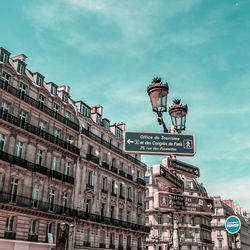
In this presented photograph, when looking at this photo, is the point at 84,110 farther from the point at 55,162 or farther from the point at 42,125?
the point at 55,162

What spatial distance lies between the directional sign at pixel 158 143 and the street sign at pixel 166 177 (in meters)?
0.43

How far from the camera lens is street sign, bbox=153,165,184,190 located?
6.63m

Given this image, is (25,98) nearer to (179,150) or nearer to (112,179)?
(112,179)

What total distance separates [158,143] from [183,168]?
0.98 m

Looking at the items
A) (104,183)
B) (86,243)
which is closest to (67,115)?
(104,183)

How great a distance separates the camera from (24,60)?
3244 centimetres

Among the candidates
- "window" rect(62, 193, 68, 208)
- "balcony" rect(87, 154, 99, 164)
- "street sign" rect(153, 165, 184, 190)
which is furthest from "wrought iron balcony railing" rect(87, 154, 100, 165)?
"street sign" rect(153, 165, 184, 190)

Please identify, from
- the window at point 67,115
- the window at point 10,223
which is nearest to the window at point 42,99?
the window at point 67,115

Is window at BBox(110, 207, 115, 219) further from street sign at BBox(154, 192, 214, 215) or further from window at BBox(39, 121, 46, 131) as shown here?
street sign at BBox(154, 192, 214, 215)

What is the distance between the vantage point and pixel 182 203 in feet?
24.2

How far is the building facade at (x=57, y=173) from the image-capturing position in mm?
27656

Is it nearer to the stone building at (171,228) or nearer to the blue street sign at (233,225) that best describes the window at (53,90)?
the blue street sign at (233,225)

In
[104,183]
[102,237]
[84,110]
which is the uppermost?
[84,110]

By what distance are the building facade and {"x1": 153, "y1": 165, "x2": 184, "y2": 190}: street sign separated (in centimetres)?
2134
